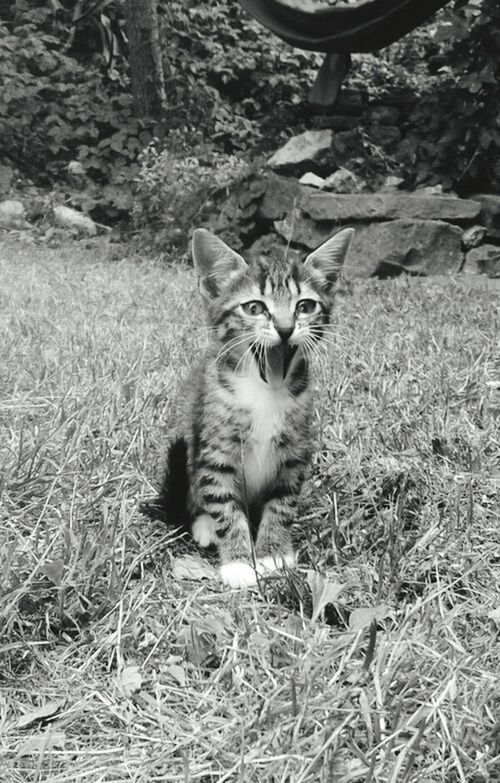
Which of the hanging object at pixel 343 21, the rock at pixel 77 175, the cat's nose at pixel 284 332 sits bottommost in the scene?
the rock at pixel 77 175

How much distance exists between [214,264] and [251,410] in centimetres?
56

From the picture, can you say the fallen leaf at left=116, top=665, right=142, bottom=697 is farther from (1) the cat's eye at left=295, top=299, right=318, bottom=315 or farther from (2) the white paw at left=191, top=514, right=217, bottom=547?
(1) the cat's eye at left=295, top=299, right=318, bottom=315

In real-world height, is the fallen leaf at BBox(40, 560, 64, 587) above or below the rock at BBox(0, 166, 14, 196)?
above

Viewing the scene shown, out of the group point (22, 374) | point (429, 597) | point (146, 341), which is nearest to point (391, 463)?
point (429, 597)

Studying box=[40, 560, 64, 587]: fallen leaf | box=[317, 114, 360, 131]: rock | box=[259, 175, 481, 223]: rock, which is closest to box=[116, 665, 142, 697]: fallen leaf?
box=[40, 560, 64, 587]: fallen leaf

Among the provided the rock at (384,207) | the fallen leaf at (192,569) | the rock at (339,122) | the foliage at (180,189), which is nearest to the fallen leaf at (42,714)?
the fallen leaf at (192,569)

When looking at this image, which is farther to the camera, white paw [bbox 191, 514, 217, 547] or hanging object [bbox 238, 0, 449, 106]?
hanging object [bbox 238, 0, 449, 106]

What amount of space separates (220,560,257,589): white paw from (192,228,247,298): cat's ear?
0.96 m

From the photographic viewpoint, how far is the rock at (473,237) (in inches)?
275

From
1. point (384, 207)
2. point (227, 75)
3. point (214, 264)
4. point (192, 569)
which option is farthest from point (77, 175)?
point (192, 569)

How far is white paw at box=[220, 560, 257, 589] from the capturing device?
2402 millimetres

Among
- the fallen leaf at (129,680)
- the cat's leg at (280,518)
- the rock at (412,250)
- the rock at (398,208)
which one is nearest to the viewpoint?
the fallen leaf at (129,680)

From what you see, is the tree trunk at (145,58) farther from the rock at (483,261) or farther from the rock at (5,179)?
the rock at (483,261)

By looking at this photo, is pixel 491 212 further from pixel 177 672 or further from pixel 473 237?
pixel 177 672
